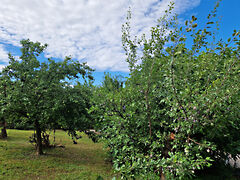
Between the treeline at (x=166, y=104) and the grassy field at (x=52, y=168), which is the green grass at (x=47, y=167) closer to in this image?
the grassy field at (x=52, y=168)

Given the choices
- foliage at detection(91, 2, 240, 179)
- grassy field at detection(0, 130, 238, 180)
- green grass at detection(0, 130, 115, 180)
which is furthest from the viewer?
green grass at detection(0, 130, 115, 180)

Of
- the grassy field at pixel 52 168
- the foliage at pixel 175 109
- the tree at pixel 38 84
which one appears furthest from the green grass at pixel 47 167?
the foliage at pixel 175 109

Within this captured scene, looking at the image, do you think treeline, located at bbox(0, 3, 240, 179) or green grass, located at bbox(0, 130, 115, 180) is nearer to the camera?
treeline, located at bbox(0, 3, 240, 179)

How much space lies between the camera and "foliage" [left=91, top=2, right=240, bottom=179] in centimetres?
266

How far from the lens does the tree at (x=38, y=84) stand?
284 inches

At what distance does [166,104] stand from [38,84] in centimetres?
595

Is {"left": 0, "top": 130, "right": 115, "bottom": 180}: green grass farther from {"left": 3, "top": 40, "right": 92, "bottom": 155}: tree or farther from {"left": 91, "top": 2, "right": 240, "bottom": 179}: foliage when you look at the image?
{"left": 91, "top": 2, "right": 240, "bottom": 179}: foliage

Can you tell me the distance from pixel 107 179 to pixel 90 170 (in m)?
1.36

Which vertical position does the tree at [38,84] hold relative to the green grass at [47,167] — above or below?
above

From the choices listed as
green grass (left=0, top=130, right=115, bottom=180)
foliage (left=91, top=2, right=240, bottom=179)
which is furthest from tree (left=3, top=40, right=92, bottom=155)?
foliage (left=91, top=2, right=240, bottom=179)

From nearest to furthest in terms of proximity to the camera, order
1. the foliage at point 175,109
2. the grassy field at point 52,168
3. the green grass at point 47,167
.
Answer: the foliage at point 175,109
the grassy field at point 52,168
the green grass at point 47,167

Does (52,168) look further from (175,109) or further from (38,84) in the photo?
(175,109)

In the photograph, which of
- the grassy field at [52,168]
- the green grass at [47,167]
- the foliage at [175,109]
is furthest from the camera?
the green grass at [47,167]

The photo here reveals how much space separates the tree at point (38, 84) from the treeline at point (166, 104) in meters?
0.05
